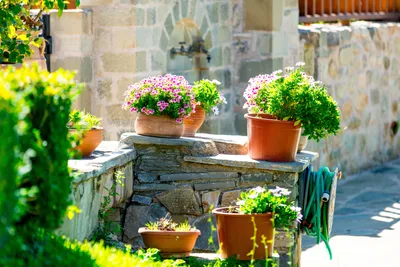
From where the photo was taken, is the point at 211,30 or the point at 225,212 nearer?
the point at 225,212

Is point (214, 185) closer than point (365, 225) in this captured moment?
Yes

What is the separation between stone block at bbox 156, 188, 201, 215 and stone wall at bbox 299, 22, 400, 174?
413 cm

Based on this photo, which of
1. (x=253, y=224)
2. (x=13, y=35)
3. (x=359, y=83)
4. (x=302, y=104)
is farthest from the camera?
(x=359, y=83)

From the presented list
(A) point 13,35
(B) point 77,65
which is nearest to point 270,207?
(A) point 13,35

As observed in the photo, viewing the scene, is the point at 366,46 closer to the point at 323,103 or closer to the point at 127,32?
the point at 127,32

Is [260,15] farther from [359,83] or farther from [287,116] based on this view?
[287,116]

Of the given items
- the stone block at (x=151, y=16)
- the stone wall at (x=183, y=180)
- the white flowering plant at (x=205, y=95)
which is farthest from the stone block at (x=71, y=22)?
the stone wall at (x=183, y=180)

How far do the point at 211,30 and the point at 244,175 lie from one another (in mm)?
3330

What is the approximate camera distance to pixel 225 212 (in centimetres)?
561

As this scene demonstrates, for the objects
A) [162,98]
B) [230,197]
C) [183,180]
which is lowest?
Answer: [230,197]

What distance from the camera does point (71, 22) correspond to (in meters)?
8.10

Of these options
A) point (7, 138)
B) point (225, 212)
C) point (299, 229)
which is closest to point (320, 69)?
point (299, 229)

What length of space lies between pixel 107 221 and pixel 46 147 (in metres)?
2.08

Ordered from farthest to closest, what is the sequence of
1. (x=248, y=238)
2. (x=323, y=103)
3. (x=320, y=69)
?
(x=320, y=69), (x=323, y=103), (x=248, y=238)
